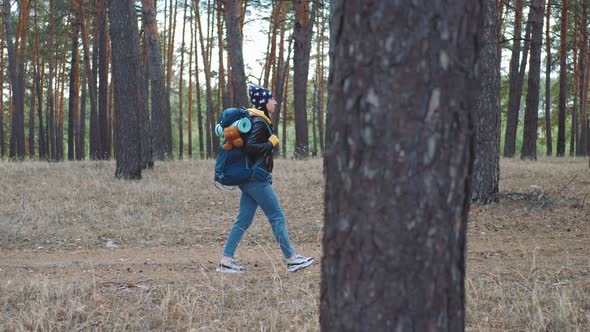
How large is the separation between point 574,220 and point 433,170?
737cm

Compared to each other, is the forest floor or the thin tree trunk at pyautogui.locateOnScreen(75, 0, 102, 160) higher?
the thin tree trunk at pyautogui.locateOnScreen(75, 0, 102, 160)

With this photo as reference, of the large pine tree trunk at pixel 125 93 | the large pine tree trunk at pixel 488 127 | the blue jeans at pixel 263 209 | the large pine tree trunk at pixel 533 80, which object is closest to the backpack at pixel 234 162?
the blue jeans at pixel 263 209

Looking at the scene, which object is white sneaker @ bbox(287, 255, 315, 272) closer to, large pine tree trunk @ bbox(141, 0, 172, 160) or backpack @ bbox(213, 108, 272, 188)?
backpack @ bbox(213, 108, 272, 188)

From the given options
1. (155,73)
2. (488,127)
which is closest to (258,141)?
(488,127)

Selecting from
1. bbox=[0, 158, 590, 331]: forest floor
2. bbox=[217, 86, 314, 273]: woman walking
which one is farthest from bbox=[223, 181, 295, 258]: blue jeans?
bbox=[0, 158, 590, 331]: forest floor

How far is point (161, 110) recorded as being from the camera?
17969 millimetres

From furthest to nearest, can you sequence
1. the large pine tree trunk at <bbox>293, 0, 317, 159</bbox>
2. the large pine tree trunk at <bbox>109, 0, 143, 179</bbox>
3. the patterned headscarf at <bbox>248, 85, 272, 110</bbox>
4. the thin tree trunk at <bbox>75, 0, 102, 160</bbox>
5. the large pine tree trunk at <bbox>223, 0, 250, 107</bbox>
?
1. the thin tree trunk at <bbox>75, 0, 102, 160</bbox>
2. the large pine tree trunk at <bbox>293, 0, 317, 159</bbox>
3. the large pine tree trunk at <bbox>223, 0, 250, 107</bbox>
4. the large pine tree trunk at <bbox>109, 0, 143, 179</bbox>
5. the patterned headscarf at <bbox>248, 85, 272, 110</bbox>

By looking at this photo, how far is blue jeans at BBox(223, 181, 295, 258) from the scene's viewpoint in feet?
18.1

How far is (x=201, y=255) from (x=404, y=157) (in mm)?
5503

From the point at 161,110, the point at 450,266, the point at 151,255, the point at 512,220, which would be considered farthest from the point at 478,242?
the point at 161,110

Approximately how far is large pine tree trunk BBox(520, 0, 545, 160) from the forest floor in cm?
466

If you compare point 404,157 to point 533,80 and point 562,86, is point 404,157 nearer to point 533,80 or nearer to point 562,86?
point 533,80

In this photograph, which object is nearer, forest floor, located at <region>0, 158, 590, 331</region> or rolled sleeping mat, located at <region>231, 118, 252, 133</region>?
Answer: forest floor, located at <region>0, 158, 590, 331</region>

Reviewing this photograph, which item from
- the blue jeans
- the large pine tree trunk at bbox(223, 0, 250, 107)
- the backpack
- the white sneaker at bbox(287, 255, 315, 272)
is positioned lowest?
the white sneaker at bbox(287, 255, 315, 272)
